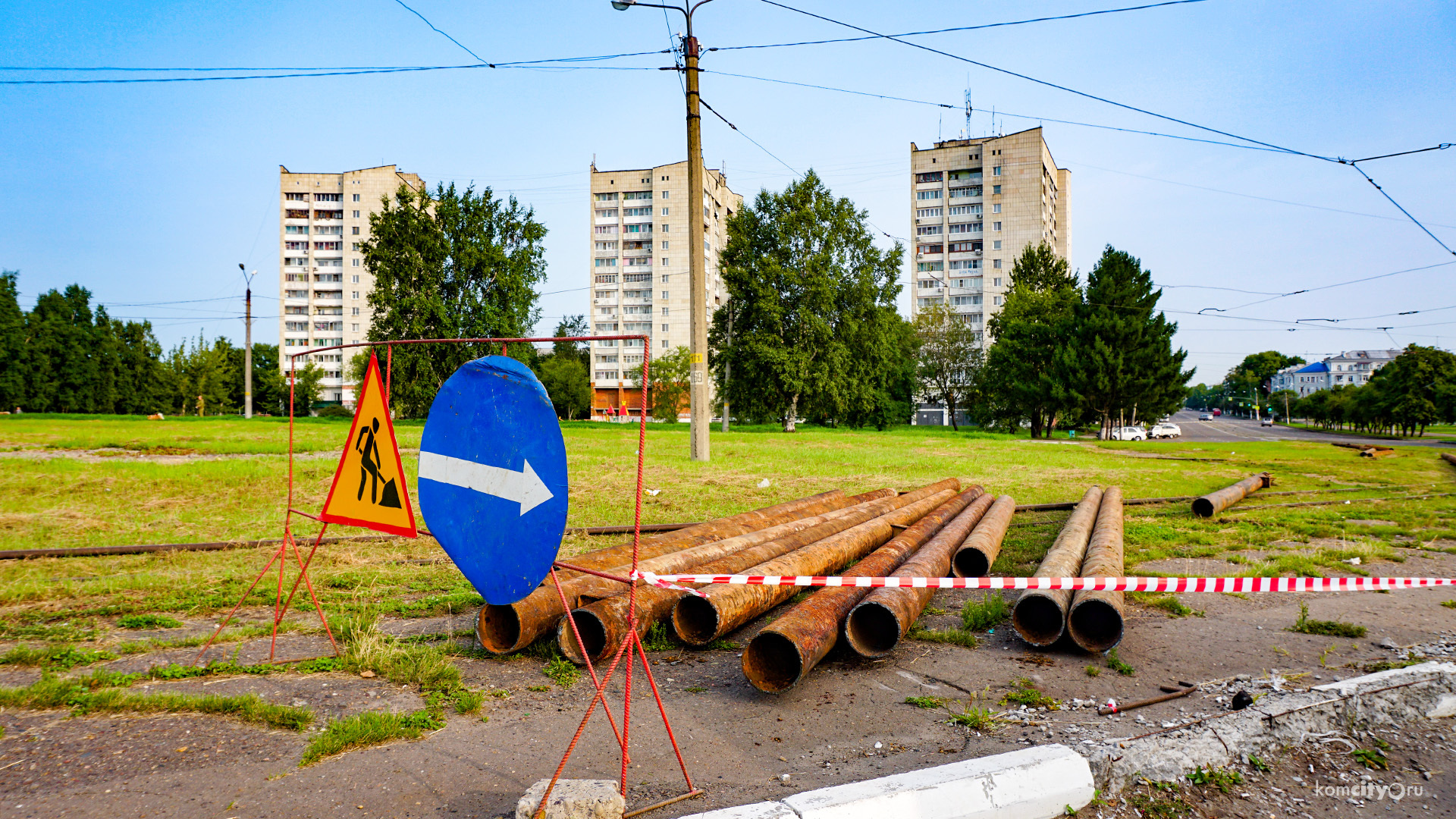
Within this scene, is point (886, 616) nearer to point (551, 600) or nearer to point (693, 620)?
point (693, 620)

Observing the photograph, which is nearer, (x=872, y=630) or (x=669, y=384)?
(x=872, y=630)

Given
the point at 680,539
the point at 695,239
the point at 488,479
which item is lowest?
the point at 680,539

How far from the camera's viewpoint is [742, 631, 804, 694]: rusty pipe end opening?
14.3 feet

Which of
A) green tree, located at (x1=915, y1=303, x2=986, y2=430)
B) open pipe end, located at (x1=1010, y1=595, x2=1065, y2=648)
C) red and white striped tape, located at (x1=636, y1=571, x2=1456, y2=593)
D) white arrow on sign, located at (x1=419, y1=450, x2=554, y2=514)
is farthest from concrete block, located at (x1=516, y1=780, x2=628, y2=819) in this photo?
green tree, located at (x1=915, y1=303, x2=986, y2=430)

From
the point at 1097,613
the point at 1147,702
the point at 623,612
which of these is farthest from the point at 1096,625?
the point at 623,612

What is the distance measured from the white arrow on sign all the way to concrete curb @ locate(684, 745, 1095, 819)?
1525mm

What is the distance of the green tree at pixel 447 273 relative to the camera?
38312 millimetres

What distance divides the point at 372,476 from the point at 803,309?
36.2 m

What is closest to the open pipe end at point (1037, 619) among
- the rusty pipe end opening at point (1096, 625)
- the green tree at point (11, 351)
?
the rusty pipe end opening at point (1096, 625)

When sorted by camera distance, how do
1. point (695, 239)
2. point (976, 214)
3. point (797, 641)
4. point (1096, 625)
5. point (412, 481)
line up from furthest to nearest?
point (976, 214), point (695, 239), point (412, 481), point (1096, 625), point (797, 641)

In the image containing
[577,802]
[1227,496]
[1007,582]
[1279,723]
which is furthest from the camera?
[1227,496]

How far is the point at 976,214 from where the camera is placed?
87.3 meters

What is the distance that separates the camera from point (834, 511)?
917 cm

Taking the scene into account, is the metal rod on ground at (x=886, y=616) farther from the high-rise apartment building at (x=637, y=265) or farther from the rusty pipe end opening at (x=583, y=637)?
the high-rise apartment building at (x=637, y=265)
